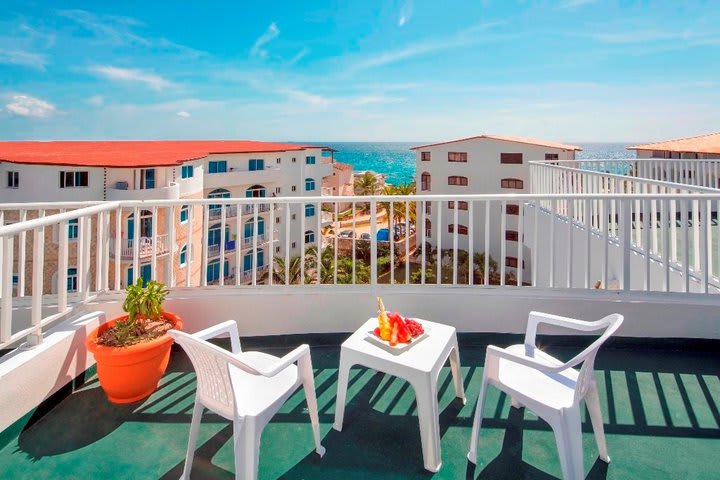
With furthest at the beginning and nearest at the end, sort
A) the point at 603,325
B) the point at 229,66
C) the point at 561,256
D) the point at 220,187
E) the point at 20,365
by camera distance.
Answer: the point at 229,66 < the point at 220,187 < the point at 561,256 < the point at 20,365 < the point at 603,325

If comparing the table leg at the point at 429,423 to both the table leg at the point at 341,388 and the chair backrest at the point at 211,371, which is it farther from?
the chair backrest at the point at 211,371

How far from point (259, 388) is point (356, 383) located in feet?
3.17

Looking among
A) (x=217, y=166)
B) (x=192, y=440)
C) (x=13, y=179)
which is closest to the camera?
(x=192, y=440)

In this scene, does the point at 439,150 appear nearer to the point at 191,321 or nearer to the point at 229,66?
the point at 191,321

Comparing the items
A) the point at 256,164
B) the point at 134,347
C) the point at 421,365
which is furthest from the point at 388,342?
the point at 256,164

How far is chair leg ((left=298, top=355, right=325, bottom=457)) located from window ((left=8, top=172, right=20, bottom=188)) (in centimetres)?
1980

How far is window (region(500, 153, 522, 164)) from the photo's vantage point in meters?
27.4

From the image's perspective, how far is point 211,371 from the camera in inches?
61.2

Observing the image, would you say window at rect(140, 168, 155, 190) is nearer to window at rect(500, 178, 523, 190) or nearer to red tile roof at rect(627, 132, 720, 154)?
red tile roof at rect(627, 132, 720, 154)

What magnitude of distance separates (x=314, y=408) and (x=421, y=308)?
1404 millimetres

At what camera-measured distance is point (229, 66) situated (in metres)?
51.6

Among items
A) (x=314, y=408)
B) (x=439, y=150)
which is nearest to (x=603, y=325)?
(x=314, y=408)

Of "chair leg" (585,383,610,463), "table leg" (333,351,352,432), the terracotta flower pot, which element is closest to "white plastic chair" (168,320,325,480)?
"table leg" (333,351,352,432)

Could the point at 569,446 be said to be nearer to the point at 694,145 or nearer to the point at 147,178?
the point at 694,145
